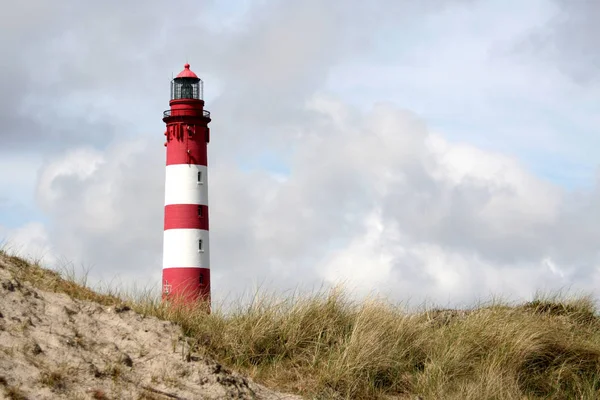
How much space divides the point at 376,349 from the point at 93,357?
151 inches

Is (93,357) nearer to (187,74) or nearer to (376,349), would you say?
(376,349)

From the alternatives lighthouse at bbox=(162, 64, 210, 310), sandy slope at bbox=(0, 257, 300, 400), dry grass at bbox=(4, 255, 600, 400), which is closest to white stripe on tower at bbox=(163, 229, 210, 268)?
lighthouse at bbox=(162, 64, 210, 310)

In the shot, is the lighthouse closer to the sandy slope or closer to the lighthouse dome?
the lighthouse dome

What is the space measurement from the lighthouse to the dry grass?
14764mm

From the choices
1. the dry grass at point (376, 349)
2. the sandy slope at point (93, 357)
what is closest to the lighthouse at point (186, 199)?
the dry grass at point (376, 349)

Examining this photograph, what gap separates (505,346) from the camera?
12.5m

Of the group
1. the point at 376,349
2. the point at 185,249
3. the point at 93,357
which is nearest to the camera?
the point at 93,357

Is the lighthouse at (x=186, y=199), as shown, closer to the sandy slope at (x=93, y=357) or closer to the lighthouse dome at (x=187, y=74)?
the lighthouse dome at (x=187, y=74)

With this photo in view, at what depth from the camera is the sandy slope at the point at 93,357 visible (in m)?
9.44

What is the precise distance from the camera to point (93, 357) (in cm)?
1009

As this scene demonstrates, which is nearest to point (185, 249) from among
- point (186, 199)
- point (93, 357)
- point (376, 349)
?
point (186, 199)

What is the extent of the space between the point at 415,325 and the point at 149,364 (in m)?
4.36

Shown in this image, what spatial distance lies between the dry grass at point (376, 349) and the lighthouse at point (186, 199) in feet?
48.4

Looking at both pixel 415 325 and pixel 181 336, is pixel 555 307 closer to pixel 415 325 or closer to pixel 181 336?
pixel 415 325
